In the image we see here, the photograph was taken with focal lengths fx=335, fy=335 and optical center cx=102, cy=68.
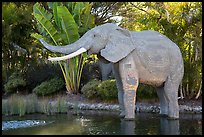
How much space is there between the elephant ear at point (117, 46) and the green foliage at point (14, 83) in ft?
24.2

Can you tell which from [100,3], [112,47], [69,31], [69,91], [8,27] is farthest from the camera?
[100,3]

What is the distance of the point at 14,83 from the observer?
44.2 feet

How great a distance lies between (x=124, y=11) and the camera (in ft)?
56.1

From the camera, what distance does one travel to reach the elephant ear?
6.93m

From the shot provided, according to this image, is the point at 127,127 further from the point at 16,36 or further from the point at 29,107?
the point at 16,36

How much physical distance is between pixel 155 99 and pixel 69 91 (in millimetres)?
3712

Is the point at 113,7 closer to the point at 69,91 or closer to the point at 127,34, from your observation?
the point at 69,91

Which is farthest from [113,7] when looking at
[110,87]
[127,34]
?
[127,34]

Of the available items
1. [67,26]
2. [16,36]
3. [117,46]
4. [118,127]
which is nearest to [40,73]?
[16,36]

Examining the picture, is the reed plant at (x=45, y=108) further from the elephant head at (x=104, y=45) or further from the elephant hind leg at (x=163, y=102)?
the elephant hind leg at (x=163, y=102)

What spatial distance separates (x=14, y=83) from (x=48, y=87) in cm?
185

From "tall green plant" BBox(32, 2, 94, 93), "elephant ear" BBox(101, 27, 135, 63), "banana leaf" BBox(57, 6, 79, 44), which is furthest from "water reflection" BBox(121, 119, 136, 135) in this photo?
"banana leaf" BBox(57, 6, 79, 44)

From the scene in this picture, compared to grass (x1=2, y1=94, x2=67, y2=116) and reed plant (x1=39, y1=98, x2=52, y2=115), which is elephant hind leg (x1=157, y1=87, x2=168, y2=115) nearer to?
grass (x1=2, y1=94, x2=67, y2=116)

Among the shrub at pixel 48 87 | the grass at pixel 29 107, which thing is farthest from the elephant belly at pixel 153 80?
the shrub at pixel 48 87
